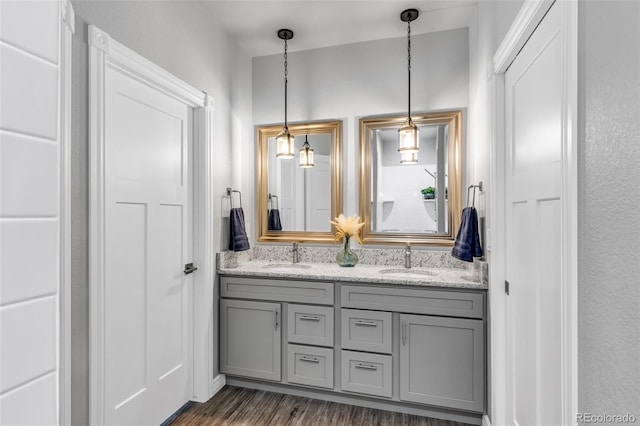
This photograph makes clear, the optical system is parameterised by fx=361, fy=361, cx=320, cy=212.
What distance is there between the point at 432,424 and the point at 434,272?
3.05ft

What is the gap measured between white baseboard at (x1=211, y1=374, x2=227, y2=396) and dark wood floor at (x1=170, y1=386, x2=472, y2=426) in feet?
0.15

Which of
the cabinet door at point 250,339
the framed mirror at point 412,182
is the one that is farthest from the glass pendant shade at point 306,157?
the cabinet door at point 250,339

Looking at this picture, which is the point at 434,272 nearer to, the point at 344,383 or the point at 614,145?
the point at 344,383

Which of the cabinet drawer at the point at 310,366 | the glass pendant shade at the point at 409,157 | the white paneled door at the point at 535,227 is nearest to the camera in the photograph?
the white paneled door at the point at 535,227

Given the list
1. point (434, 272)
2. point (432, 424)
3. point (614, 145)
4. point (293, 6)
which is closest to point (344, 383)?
point (432, 424)

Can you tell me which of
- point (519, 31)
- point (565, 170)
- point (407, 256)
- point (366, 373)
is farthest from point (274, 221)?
point (565, 170)

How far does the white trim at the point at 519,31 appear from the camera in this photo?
1.21m

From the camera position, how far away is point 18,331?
1.08ft

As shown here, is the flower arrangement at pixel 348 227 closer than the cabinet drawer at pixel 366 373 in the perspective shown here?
No

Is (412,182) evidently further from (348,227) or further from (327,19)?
(327,19)

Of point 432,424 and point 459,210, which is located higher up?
point 459,210

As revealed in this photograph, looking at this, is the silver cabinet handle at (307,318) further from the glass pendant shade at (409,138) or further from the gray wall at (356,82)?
the glass pendant shade at (409,138)

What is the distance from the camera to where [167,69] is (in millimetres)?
2064

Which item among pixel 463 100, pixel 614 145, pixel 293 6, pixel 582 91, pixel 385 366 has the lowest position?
pixel 385 366
